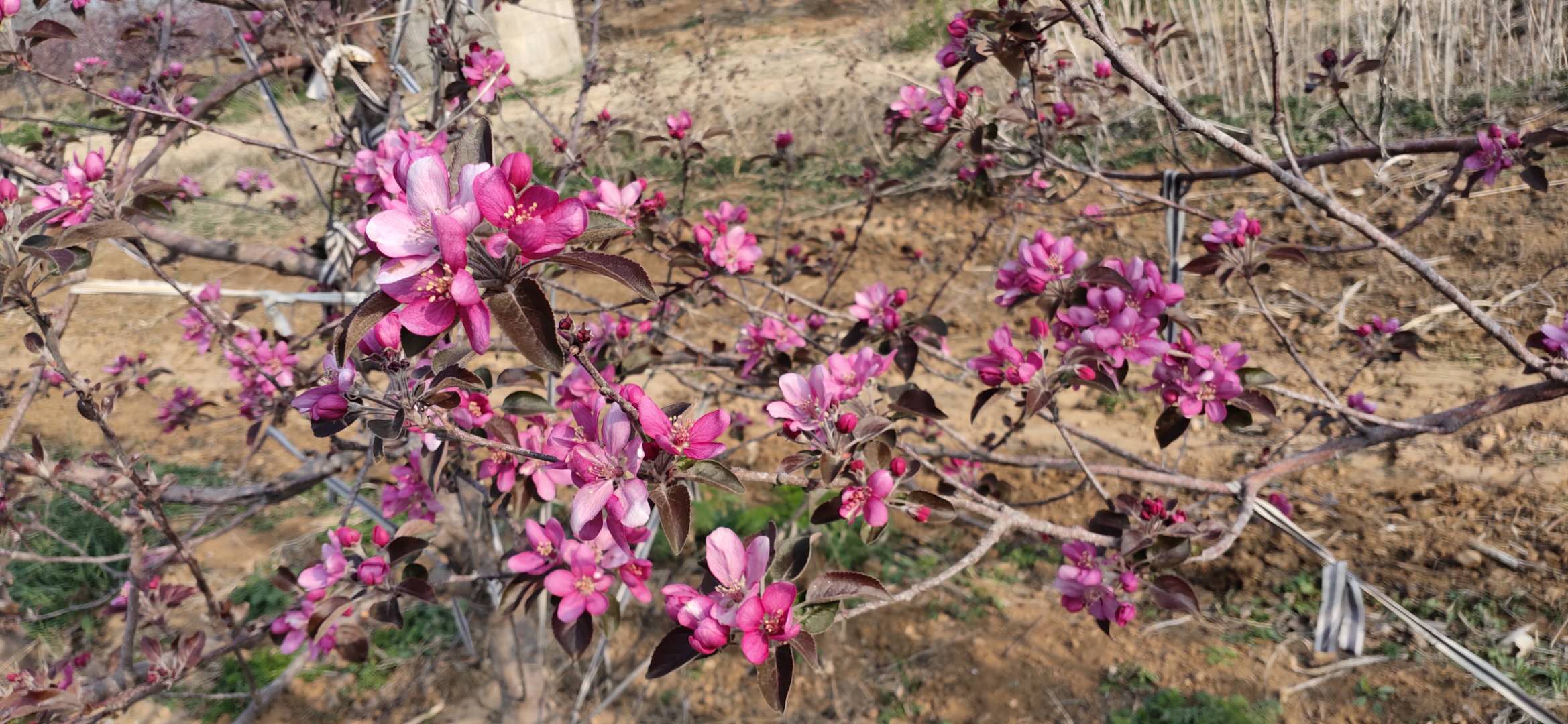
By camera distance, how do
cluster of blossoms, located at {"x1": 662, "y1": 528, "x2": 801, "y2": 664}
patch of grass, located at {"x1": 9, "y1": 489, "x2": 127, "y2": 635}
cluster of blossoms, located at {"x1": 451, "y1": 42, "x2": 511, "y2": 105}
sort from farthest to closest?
1. patch of grass, located at {"x1": 9, "y1": 489, "x2": 127, "y2": 635}
2. cluster of blossoms, located at {"x1": 451, "y1": 42, "x2": 511, "y2": 105}
3. cluster of blossoms, located at {"x1": 662, "y1": 528, "x2": 801, "y2": 664}

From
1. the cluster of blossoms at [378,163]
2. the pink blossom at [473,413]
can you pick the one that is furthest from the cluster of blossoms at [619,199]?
the pink blossom at [473,413]

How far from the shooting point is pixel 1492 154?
156 centimetres

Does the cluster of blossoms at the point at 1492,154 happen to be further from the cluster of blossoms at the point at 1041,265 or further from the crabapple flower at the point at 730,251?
the crabapple flower at the point at 730,251

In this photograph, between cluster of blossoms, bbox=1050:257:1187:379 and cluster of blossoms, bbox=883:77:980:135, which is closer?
cluster of blossoms, bbox=1050:257:1187:379

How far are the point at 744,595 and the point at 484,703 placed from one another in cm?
182

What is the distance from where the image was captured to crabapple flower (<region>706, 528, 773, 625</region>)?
96 centimetres

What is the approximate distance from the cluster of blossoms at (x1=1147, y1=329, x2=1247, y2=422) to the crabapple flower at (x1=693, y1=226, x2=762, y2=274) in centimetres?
80

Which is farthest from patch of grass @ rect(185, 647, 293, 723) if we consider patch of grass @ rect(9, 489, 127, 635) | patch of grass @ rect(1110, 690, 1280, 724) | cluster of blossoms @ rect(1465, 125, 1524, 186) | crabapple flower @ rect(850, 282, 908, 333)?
cluster of blossoms @ rect(1465, 125, 1524, 186)

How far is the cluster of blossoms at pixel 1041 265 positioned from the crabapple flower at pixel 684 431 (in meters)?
0.73

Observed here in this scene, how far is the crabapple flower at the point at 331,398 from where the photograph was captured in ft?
2.64

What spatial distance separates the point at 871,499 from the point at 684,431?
1.24 ft

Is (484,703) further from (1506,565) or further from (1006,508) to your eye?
(1506,565)

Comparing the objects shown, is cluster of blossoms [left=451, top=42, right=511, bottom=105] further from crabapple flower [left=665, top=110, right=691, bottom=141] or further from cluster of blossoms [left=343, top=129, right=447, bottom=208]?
crabapple flower [left=665, top=110, right=691, bottom=141]

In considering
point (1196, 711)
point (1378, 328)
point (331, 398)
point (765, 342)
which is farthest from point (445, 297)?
point (1378, 328)
